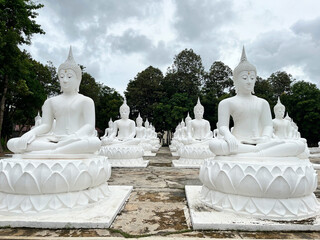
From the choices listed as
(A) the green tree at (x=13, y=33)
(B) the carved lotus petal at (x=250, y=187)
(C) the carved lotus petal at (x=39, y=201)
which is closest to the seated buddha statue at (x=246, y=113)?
(B) the carved lotus petal at (x=250, y=187)

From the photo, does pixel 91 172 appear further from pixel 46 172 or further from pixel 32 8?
pixel 32 8

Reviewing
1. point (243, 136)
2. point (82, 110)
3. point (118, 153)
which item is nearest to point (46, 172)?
point (82, 110)

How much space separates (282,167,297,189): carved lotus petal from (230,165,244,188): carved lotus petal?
0.54 meters

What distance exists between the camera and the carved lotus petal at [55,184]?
3.46 meters

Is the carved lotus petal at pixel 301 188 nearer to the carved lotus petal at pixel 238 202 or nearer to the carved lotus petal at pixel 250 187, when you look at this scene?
the carved lotus petal at pixel 250 187

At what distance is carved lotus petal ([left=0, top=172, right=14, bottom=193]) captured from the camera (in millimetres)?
3463

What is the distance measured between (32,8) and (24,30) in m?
1.46

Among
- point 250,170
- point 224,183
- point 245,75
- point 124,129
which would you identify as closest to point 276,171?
point 250,170

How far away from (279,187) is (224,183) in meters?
0.71

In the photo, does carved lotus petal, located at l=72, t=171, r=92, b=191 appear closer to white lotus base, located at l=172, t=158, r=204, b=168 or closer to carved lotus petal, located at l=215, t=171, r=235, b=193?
carved lotus petal, located at l=215, t=171, r=235, b=193

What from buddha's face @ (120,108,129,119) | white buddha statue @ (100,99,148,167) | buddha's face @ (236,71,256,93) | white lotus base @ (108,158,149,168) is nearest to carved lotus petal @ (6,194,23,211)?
buddha's face @ (236,71,256,93)

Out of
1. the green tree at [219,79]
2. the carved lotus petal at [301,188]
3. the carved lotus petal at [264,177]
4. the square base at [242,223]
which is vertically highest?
the green tree at [219,79]

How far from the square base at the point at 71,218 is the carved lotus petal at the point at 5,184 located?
13.4 inches

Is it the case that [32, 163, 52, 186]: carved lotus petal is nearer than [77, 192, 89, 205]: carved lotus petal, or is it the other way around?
[32, 163, 52, 186]: carved lotus petal
